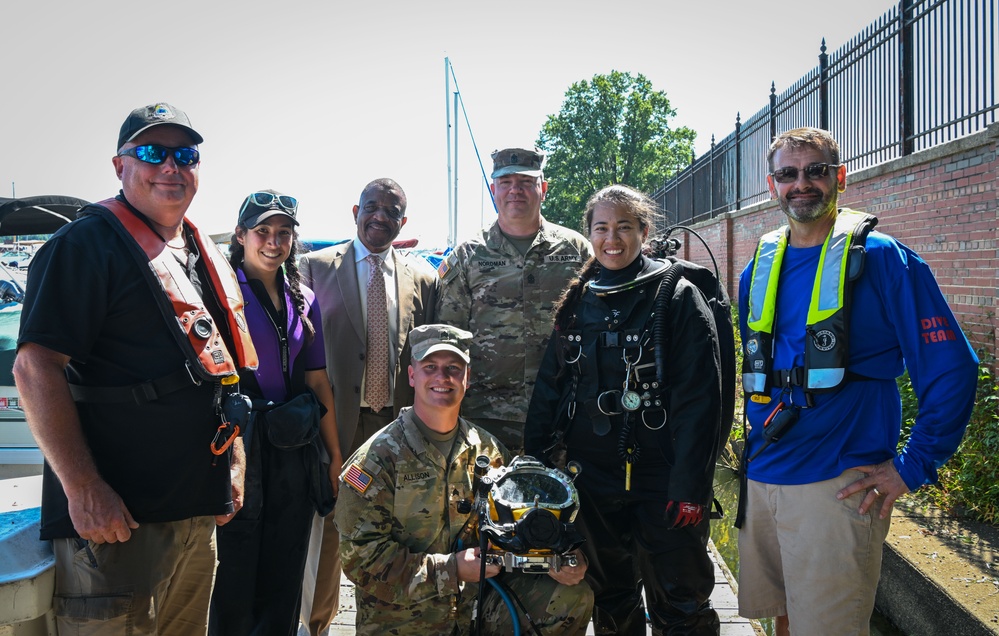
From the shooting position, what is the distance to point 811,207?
3016mm

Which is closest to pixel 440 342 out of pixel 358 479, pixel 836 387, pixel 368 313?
pixel 358 479

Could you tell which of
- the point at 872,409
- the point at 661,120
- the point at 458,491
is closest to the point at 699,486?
the point at 872,409

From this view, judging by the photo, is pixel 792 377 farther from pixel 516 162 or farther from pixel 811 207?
pixel 516 162

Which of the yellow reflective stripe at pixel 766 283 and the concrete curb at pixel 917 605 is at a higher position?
the yellow reflective stripe at pixel 766 283

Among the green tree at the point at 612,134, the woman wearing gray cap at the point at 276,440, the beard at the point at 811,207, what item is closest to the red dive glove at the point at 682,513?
the beard at the point at 811,207

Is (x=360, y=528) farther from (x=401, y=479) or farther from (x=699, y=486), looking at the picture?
(x=699, y=486)

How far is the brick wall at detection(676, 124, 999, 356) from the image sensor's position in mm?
5699

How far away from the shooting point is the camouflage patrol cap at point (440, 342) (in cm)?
309

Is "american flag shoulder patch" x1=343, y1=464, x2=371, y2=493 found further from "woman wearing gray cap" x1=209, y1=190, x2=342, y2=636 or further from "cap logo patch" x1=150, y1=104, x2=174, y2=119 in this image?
"cap logo patch" x1=150, y1=104, x2=174, y2=119

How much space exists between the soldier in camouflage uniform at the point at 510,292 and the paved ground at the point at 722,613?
4.32 ft

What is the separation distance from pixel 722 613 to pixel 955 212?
13.9 feet

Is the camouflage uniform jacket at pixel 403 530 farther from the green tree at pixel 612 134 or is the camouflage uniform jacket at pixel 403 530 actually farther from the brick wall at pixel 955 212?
the green tree at pixel 612 134

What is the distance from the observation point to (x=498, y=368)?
3.96 meters

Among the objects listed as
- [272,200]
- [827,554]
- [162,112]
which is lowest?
[827,554]
